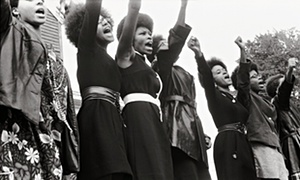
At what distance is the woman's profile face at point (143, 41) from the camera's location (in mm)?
4285

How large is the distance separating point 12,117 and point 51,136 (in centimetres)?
29

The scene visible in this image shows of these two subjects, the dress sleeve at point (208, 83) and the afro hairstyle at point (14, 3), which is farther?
the dress sleeve at point (208, 83)

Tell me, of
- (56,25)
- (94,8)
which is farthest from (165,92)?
(56,25)

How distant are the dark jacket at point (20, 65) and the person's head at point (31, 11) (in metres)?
0.19

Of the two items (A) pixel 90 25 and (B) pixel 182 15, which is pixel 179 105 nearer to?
(B) pixel 182 15

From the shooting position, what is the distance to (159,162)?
3.71 meters

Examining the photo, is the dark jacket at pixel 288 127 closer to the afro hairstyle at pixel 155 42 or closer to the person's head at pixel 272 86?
the person's head at pixel 272 86

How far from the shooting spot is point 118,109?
3.84m

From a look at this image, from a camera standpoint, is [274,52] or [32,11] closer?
[32,11]

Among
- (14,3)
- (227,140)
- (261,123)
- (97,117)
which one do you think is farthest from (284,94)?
(14,3)

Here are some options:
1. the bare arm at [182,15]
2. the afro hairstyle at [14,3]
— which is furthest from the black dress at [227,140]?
the afro hairstyle at [14,3]

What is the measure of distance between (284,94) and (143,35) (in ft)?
7.10

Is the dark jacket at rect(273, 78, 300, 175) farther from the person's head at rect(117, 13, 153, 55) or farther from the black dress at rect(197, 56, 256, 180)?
the person's head at rect(117, 13, 153, 55)

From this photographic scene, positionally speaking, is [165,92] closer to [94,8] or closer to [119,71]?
[119,71]
